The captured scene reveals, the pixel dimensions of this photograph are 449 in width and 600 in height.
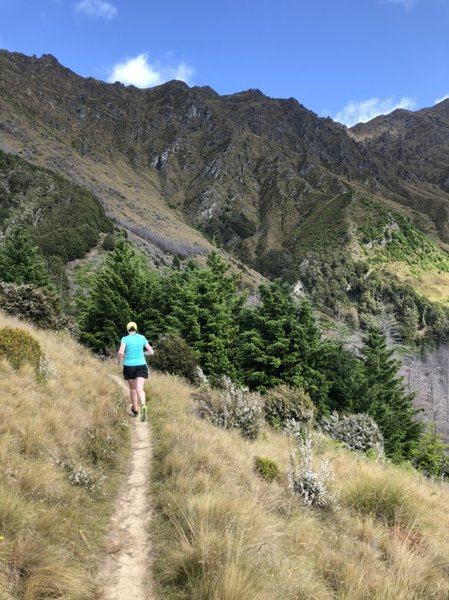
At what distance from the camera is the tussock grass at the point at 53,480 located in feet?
11.6

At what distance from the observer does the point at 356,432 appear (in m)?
15.0

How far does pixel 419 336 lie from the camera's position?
401 feet

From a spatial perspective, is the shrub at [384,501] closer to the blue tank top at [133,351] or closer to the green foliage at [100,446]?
the green foliage at [100,446]

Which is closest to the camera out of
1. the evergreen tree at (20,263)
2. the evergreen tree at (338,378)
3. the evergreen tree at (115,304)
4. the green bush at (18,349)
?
the green bush at (18,349)

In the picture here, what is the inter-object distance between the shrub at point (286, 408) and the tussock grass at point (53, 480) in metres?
5.74

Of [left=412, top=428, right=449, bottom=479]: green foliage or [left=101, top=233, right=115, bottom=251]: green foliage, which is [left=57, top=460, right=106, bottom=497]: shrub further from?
[left=101, top=233, right=115, bottom=251]: green foliage

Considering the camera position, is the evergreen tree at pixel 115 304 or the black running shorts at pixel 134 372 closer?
the black running shorts at pixel 134 372

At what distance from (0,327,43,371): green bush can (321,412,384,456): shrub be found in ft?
32.1

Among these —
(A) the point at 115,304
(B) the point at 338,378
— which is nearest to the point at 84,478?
(B) the point at 338,378

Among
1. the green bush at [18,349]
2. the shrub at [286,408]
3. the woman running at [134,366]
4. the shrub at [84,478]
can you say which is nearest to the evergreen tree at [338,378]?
the shrub at [286,408]

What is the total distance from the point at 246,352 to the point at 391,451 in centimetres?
1096

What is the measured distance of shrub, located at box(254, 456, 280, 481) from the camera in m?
7.00

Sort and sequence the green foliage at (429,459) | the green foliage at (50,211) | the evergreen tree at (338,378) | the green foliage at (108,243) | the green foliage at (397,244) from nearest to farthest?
the evergreen tree at (338,378)
the green foliage at (429,459)
the green foliage at (50,211)
the green foliage at (108,243)
the green foliage at (397,244)

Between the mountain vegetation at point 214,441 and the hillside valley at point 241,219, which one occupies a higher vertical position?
the hillside valley at point 241,219
